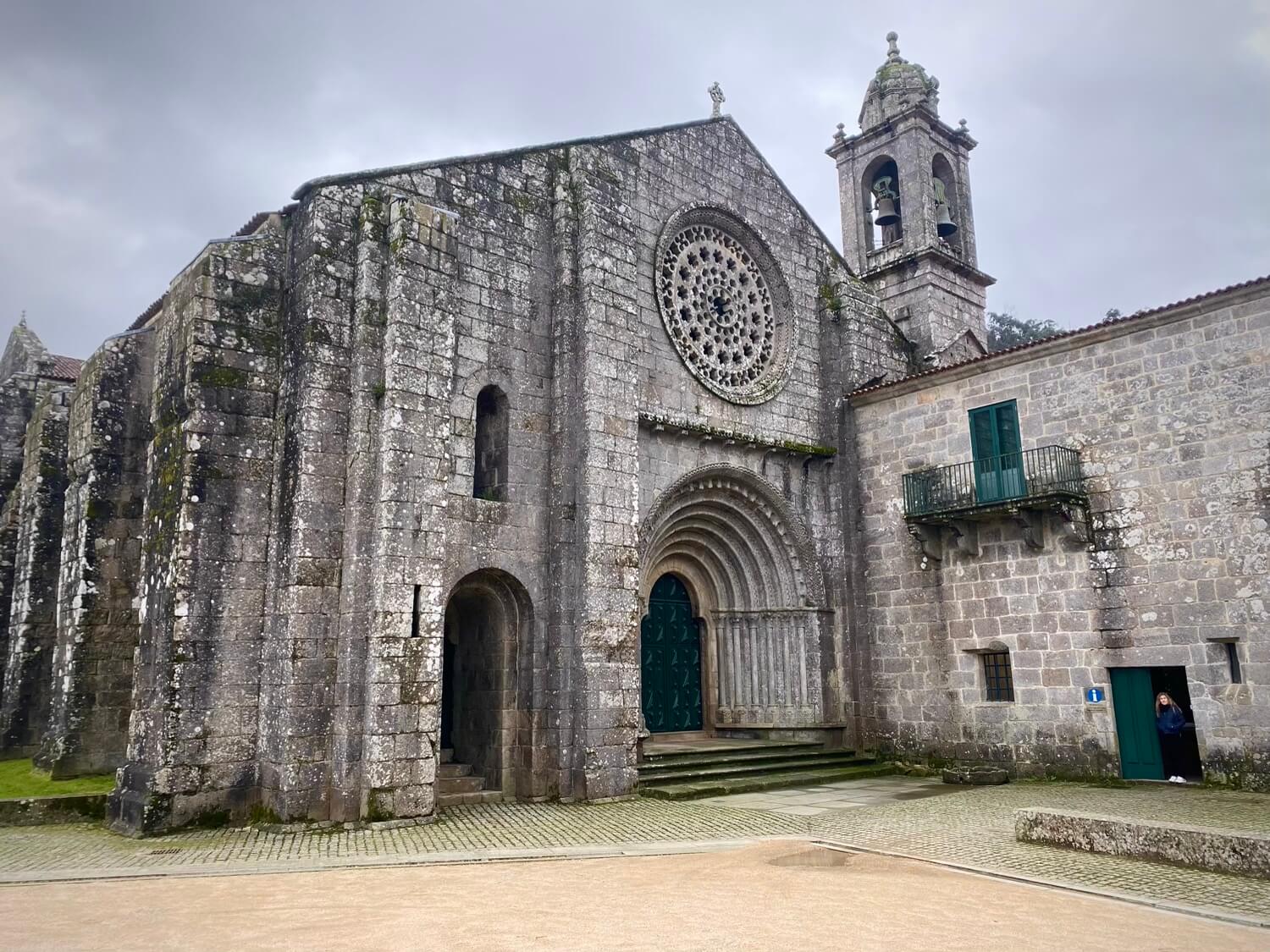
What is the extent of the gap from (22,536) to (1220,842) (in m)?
16.2

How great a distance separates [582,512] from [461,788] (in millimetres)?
3783

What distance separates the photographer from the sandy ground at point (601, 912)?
5590 millimetres

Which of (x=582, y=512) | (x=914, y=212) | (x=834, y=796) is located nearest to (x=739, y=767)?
(x=834, y=796)

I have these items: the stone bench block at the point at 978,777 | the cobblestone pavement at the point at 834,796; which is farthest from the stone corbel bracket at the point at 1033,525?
the cobblestone pavement at the point at 834,796

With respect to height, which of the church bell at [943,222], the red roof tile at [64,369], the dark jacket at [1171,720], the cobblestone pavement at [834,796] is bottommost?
the cobblestone pavement at [834,796]

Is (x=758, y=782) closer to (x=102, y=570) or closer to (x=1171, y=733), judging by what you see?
(x=1171, y=733)

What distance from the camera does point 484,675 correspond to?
12578 mm

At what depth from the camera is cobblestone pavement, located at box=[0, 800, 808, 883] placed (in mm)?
8117

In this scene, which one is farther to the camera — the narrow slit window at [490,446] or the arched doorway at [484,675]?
the narrow slit window at [490,446]

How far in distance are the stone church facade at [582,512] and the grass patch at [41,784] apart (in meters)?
0.33

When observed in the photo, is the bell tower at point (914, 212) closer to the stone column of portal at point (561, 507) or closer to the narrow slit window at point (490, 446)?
the stone column of portal at point (561, 507)

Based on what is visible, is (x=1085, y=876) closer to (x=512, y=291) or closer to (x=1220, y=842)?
(x=1220, y=842)

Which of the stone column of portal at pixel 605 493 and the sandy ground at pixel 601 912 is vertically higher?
the stone column of portal at pixel 605 493

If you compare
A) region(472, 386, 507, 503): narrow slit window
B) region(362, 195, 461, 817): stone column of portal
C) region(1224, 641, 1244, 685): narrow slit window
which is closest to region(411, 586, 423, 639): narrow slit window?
region(362, 195, 461, 817): stone column of portal
